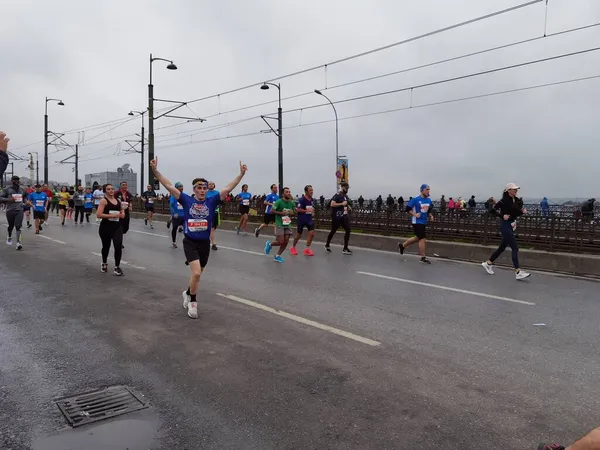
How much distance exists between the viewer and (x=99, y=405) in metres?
3.52

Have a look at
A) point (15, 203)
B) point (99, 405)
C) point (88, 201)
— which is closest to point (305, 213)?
point (15, 203)

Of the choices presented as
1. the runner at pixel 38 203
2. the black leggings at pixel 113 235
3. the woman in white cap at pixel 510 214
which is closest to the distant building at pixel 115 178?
the runner at pixel 38 203

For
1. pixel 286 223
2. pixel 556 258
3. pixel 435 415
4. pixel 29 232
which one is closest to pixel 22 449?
pixel 435 415

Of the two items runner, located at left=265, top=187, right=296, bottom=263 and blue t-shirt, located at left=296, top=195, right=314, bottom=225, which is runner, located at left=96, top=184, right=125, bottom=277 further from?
blue t-shirt, located at left=296, top=195, right=314, bottom=225

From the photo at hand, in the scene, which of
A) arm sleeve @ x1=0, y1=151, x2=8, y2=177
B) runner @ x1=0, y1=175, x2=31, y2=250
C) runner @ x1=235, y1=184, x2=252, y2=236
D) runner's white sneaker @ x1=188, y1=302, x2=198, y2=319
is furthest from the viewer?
runner @ x1=235, y1=184, x2=252, y2=236

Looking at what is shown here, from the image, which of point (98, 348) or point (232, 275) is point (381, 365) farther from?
point (232, 275)

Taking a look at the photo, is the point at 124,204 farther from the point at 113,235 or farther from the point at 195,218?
the point at 195,218

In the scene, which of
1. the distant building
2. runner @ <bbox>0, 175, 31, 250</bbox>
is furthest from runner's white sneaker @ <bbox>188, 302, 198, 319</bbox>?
the distant building

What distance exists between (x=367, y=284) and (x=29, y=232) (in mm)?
13957

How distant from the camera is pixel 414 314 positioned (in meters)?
6.20

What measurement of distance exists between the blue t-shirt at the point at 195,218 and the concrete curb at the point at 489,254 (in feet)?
25.3

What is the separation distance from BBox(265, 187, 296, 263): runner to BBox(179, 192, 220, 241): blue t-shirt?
468cm

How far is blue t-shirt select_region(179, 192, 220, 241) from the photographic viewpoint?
623 centimetres

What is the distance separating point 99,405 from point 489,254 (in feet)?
33.1
